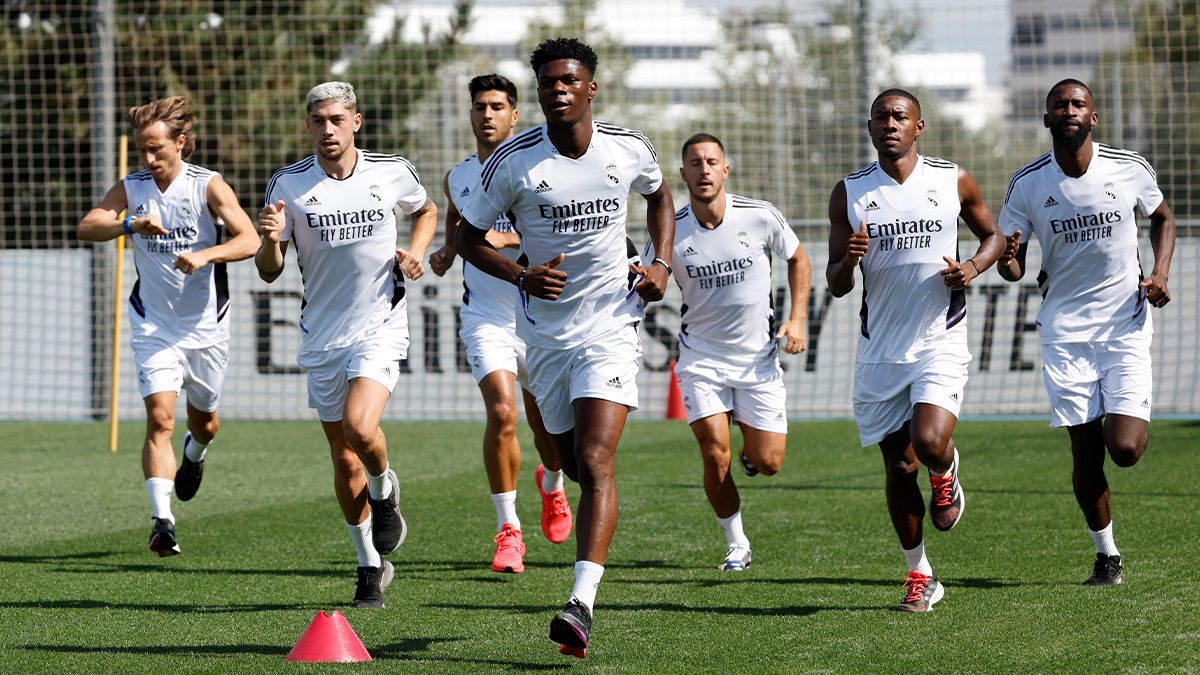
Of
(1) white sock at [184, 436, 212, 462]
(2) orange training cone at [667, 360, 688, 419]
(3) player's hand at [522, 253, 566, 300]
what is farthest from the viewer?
(2) orange training cone at [667, 360, 688, 419]

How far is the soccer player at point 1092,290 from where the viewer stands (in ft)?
24.4

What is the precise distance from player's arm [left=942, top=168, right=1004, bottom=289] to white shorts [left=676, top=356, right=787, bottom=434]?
1.70 m

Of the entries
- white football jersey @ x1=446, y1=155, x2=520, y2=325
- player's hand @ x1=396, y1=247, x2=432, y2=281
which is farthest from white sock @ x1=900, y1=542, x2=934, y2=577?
white football jersey @ x1=446, y1=155, x2=520, y2=325

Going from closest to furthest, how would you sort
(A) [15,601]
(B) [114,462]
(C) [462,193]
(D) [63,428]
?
(A) [15,601], (C) [462,193], (B) [114,462], (D) [63,428]

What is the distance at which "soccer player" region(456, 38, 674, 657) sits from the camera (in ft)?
19.9

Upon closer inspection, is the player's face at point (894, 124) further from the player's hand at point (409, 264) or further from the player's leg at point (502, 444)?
the player's leg at point (502, 444)

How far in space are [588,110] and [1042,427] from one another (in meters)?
10.0

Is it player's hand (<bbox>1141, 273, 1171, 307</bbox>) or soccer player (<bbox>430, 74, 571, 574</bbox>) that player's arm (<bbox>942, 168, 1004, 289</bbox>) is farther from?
soccer player (<bbox>430, 74, 571, 574</bbox>)

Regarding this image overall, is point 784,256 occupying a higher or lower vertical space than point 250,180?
lower

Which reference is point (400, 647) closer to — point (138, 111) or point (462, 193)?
point (462, 193)

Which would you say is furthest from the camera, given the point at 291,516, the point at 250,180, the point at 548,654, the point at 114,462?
the point at 250,180

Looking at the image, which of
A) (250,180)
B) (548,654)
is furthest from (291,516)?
(250,180)

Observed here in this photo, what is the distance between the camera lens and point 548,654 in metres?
5.98

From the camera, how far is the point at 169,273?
9000 mm
